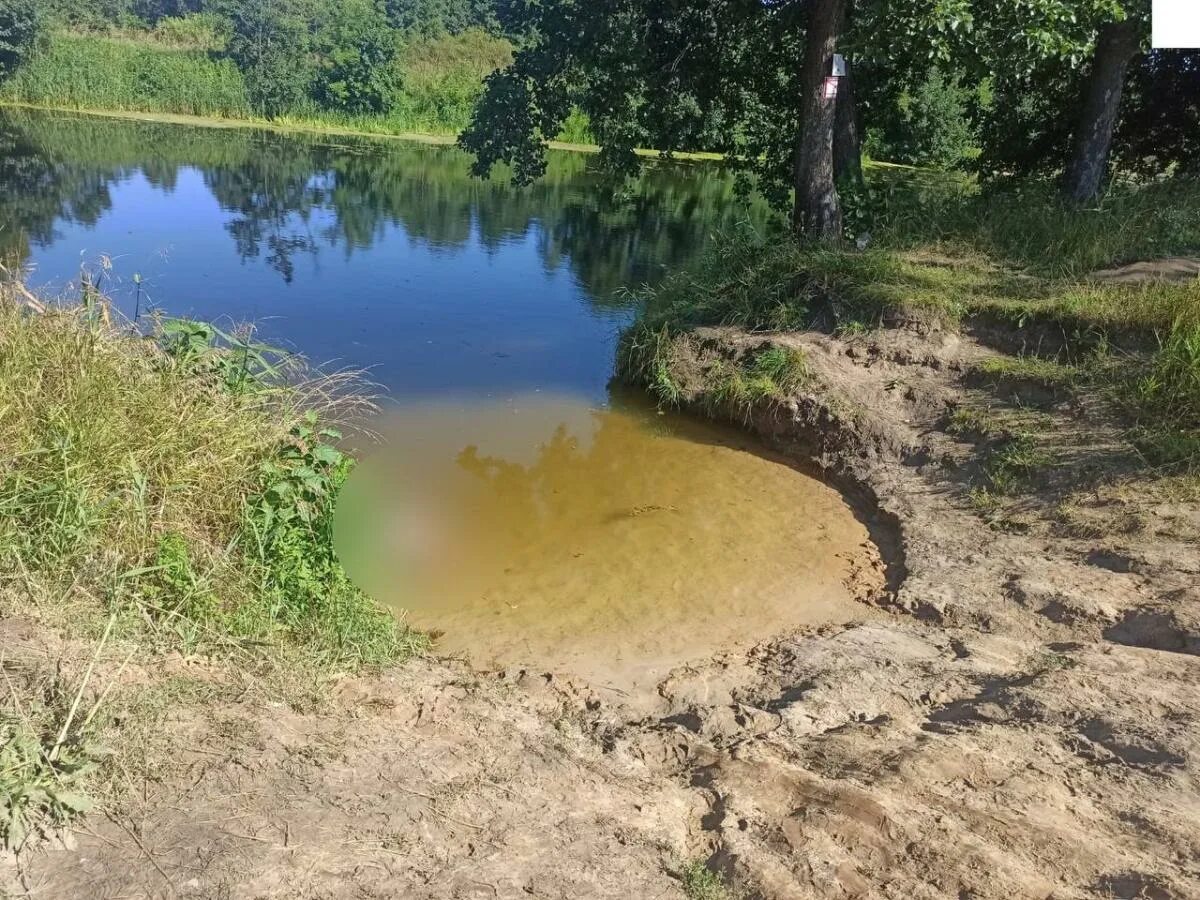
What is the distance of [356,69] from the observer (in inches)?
1435

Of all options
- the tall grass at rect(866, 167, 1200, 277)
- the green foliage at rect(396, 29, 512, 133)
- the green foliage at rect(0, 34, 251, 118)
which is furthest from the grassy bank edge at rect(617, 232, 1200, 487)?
the green foliage at rect(0, 34, 251, 118)

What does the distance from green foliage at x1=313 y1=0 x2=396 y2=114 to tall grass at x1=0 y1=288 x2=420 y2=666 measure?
33.9 meters

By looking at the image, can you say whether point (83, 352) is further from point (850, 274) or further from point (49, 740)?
point (850, 274)

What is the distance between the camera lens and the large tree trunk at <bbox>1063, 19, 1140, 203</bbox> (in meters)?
10.1

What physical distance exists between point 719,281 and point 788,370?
74.6 inches

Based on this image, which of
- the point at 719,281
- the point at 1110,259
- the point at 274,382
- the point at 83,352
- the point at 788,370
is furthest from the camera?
the point at 719,281

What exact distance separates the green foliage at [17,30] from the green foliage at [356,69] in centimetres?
946

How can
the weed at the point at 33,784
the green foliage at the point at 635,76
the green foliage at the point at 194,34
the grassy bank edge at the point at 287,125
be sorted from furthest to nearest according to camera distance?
the green foliage at the point at 194,34
the grassy bank edge at the point at 287,125
the green foliage at the point at 635,76
the weed at the point at 33,784

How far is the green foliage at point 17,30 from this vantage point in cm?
2992

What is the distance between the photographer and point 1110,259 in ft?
27.5

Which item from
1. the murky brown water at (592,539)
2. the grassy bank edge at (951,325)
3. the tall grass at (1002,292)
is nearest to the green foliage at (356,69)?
the tall grass at (1002,292)

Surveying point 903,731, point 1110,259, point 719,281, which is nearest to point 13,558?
point 903,731

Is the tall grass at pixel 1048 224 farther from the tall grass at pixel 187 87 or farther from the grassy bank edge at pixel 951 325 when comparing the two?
the tall grass at pixel 187 87

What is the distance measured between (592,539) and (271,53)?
37.0 metres
